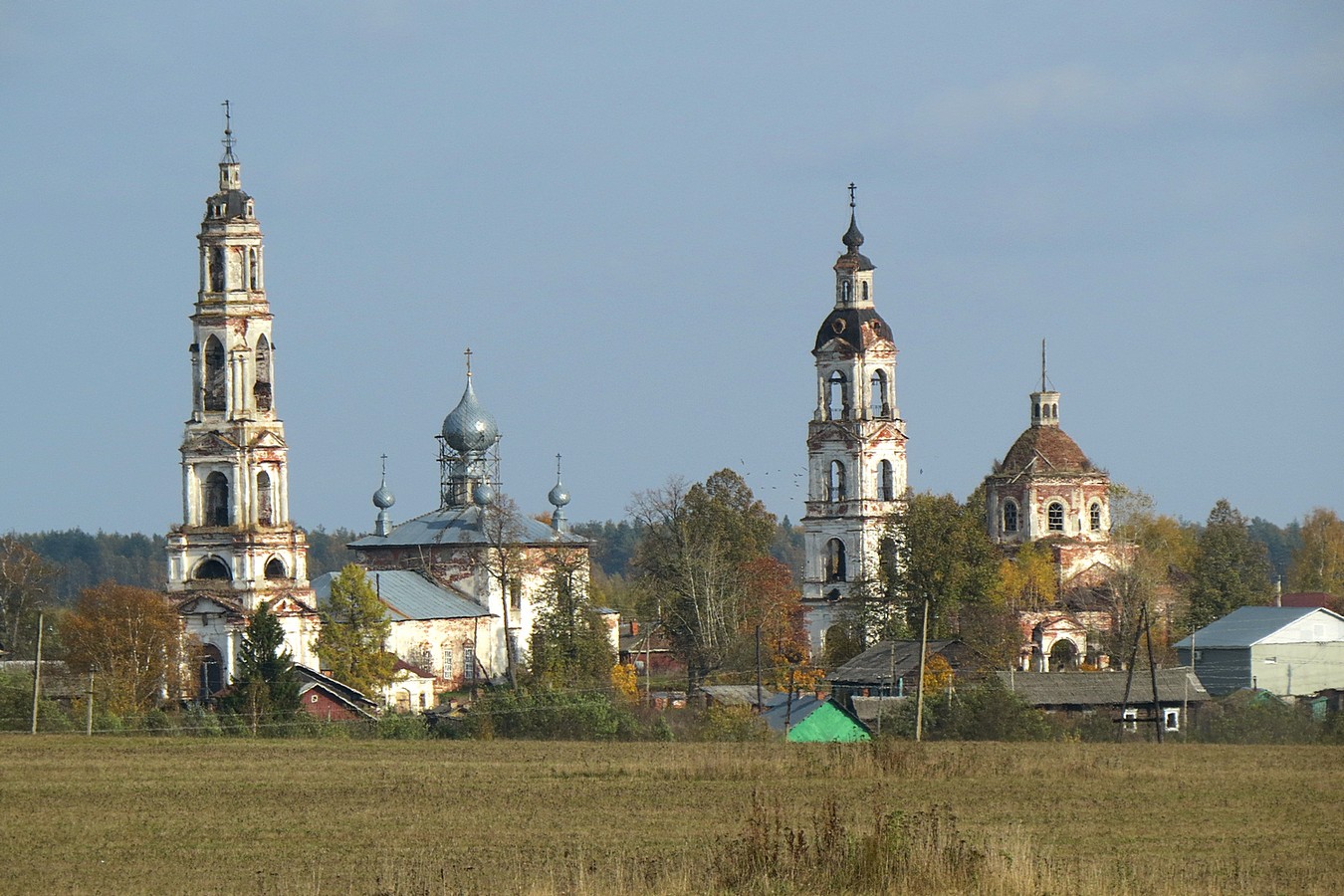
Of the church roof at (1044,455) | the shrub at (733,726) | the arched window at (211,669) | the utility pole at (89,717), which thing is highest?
the church roof at (1044,455)

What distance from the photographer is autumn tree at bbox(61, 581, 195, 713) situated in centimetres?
5984

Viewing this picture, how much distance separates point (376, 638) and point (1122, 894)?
45430 mm

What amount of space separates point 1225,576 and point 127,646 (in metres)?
44.1

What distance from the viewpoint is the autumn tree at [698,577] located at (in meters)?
74.0

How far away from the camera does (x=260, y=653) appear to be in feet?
186

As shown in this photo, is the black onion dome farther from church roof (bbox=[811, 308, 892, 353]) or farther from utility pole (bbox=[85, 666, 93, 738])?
utility pole (bbox=[85, 666, 93, 738])

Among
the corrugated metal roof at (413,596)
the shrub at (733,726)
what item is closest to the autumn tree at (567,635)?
the corrugated metal roof at (413,596)

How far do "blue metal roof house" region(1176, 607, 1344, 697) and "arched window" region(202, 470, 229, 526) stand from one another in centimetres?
2659

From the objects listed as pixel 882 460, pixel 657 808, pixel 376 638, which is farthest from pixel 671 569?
pixel 657 808

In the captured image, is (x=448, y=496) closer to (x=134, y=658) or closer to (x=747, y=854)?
(x=134, y=658)

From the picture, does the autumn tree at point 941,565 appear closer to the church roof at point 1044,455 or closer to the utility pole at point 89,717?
the church roof at point 1044,455

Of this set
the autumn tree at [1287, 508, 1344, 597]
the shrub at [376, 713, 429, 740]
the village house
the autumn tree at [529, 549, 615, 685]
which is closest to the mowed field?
the shrub at [376, 713, 429, 740]

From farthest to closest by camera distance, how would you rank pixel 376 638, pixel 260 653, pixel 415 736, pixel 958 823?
pixel 376 638 → pixel 260 653 → pixel 415 736 → pixel 958 823

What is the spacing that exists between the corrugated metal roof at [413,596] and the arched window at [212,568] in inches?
275
